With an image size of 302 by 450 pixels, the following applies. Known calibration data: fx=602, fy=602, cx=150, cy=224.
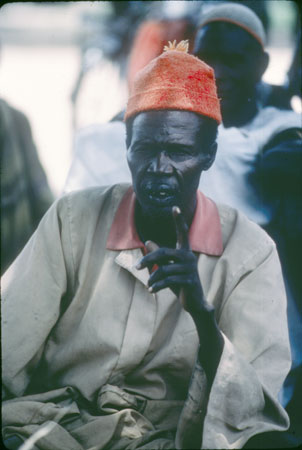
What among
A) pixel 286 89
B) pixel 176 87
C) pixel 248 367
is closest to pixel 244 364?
pixel 248 367

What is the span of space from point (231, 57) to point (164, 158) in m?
0.93

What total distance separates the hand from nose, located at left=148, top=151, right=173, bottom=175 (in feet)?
1.17

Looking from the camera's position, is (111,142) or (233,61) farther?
(111,142)

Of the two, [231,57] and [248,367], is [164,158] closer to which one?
[248,367]

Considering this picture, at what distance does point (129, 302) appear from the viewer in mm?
2338

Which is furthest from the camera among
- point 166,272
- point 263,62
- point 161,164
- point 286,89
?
point 286,89

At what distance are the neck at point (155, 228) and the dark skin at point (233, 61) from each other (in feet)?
2.34

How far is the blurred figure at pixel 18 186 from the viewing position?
123 inches

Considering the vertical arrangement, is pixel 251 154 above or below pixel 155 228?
above

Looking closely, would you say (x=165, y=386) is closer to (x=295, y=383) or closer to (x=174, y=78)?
(x=295, y=383)

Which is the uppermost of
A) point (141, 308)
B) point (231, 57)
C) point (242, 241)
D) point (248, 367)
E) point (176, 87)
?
point (231, 57)

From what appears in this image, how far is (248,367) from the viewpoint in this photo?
209cm

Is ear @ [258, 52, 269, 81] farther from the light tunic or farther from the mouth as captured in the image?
the mouth

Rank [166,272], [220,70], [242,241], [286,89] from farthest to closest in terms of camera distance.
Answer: [286,89]
[220,70]
[242,241]
[166,272]
